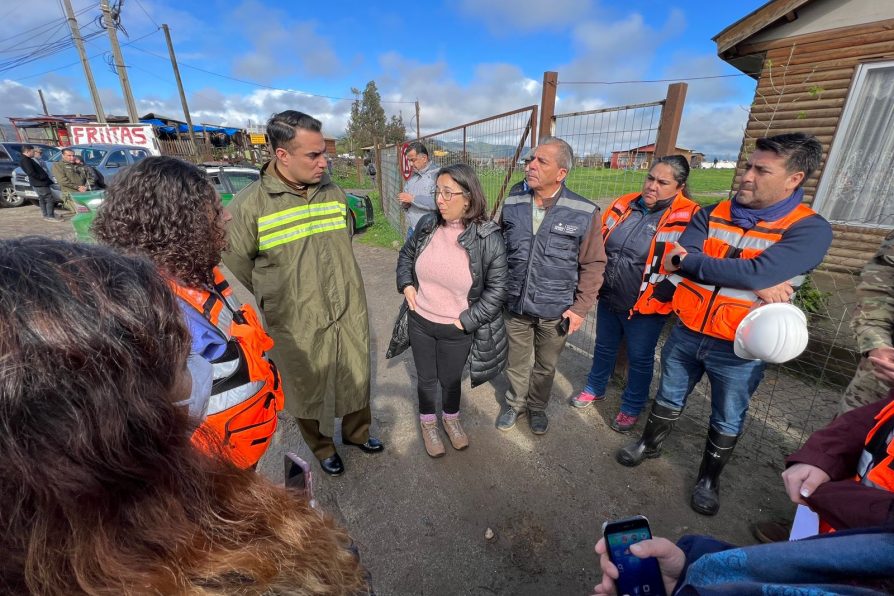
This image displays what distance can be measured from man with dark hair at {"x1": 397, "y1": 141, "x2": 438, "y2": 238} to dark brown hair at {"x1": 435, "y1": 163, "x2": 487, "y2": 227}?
276cm

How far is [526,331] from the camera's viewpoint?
285 cm

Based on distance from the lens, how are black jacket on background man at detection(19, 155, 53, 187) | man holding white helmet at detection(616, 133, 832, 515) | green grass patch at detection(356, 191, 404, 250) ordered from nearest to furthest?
1. man holding white helmet at detection(616, 133, 832, 515)
2. green grass patch at detection(356, 191, 404, 250)
3. black jacket on background man at detection(19, 155, 53, 187)

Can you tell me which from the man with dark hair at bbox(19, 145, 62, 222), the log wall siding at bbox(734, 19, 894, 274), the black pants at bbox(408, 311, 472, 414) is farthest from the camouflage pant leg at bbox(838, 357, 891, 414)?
the man with dark hair at bbox(19, 145, 62, 222)

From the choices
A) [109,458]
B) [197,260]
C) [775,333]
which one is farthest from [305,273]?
[775,333]

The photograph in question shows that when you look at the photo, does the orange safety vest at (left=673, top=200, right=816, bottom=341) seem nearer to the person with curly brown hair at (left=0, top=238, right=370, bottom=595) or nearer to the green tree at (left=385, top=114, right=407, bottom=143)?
the person with curly brown hair at (left=0, top=238, right=370, bottom=595)

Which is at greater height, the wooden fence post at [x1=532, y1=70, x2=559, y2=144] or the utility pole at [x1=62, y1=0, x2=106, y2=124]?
the utility pole at [x1=62, y1=0, x2=106, y2=124]

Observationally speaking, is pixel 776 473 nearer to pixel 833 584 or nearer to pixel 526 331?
pixel 526 331

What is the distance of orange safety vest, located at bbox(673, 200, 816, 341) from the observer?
→ 1903 mm

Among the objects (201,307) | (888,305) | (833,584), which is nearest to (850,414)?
(888,305)

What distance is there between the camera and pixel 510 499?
2311mm

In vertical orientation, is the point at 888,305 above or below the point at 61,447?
below

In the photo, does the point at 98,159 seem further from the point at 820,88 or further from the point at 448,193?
the point at 820,88

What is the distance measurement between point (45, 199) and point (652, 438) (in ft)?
48.2

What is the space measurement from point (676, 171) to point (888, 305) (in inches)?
51.1
